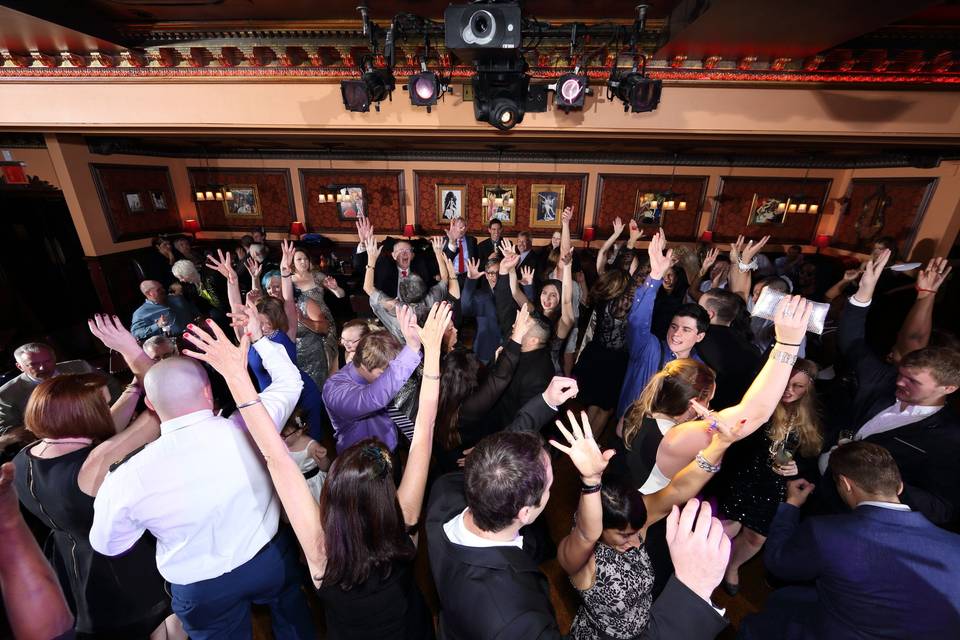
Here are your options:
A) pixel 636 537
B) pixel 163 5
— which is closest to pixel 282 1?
pixel 163 5

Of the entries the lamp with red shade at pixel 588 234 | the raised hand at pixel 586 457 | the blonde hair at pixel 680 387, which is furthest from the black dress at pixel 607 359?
the lamp with red shade at pixel 588 234

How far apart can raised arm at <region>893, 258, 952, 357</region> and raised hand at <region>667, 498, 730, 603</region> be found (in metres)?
2.60

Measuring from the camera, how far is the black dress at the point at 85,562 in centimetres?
139

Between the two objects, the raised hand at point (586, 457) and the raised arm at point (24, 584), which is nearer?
the raised arm at point (24, 584)

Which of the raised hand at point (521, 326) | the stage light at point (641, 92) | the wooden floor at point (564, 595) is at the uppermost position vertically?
the stage light at point (641, 92)

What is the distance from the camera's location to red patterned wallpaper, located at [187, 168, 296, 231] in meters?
8.26

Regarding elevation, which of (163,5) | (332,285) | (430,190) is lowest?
(332,285)

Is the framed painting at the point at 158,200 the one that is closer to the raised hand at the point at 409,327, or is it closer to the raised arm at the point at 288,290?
the raised arm at the point at 288,290

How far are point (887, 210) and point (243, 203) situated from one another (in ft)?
40.2

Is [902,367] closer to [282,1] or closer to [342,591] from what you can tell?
[342,591]

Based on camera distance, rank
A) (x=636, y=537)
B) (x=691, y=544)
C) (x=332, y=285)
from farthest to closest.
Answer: (x=332, y=285) < (x=636, y=537) < (x=691, y=544)

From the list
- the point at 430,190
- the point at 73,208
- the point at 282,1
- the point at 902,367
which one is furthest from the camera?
the point at 430,190

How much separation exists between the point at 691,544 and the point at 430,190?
8191mm

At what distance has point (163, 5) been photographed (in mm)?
3098
